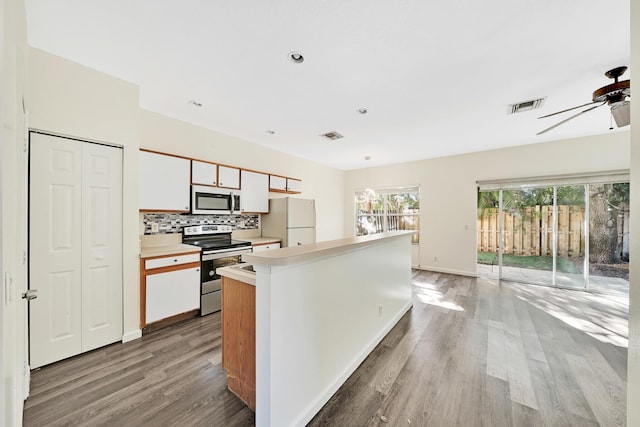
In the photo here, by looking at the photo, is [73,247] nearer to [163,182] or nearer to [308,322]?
[163,182]

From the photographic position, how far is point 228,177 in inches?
153

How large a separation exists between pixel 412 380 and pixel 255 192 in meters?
3.46

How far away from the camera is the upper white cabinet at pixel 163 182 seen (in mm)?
2963

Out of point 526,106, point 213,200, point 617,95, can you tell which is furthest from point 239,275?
point 526,106

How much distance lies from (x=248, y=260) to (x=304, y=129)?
3.05 meters

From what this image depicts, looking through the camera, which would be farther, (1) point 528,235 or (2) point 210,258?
(1) point 528,235

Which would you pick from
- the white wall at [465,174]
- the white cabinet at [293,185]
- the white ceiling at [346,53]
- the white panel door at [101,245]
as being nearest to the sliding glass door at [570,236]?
the white wall at [465,174]

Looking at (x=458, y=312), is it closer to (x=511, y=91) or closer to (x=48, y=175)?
(x=511, y=91)

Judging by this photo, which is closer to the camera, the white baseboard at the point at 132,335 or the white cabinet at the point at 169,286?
the white baseboard at the point at 132,335

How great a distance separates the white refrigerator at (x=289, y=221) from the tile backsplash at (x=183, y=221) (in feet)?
1.35

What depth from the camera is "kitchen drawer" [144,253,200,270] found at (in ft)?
8.98

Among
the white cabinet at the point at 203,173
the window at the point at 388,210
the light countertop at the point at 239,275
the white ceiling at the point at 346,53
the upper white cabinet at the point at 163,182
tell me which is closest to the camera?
the light countertop at the point at 239,275

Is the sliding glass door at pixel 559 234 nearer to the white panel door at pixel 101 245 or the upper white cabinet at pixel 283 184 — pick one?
the upper white cabinet at pixel 283 184

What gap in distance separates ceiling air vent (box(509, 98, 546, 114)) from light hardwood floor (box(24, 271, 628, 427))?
8.78 feet
